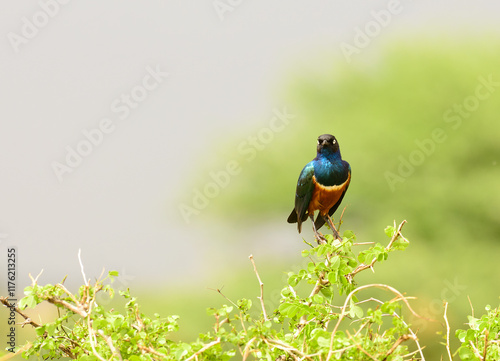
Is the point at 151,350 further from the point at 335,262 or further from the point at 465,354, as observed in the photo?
the point at 465,354

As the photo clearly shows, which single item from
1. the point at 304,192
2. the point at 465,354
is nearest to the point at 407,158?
the point at 304,192

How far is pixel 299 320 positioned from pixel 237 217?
62.7 feet

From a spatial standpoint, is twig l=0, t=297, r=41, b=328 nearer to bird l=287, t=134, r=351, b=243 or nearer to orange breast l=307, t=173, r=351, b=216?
bird l=287, t=134, r=351, b=243

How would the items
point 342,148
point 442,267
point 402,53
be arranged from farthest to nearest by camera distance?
point 402,53 → point 342,148 → point 442,267

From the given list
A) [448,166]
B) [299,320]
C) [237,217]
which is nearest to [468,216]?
[448,166]

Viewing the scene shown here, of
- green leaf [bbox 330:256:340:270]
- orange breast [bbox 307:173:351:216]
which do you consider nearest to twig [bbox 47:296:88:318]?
green leaf [bbox 330:256:340:270]

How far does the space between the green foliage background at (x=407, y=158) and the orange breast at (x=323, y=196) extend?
40.2 ft

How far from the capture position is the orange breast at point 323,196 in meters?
5.09

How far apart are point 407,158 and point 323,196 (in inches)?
595

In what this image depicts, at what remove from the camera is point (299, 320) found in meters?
2.82

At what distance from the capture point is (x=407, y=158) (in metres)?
19.6

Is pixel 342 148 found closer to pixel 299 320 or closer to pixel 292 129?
pixel 292 129

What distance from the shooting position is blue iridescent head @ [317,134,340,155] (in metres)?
4.90

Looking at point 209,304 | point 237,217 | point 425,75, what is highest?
point 425,75
